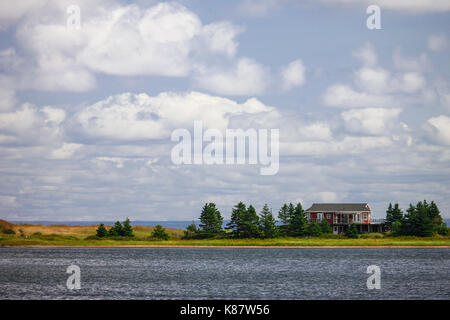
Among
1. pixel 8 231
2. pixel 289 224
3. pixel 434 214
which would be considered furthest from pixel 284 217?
pixel 8 231

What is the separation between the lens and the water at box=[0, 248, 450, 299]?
6700 cm

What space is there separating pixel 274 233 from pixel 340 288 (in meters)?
81.3

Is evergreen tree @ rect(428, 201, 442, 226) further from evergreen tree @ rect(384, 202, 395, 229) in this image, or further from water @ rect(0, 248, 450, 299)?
water @ rect(0, 248, 450, 299)

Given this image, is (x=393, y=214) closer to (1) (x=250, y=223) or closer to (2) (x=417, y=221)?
(2) (x=417, y=221)

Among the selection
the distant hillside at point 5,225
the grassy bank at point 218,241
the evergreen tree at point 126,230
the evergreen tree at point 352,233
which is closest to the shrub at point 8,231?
the distant hillside at point 5,225

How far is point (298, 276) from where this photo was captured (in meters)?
85.8

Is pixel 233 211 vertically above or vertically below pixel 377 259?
above

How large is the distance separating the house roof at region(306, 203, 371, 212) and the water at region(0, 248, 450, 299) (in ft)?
149

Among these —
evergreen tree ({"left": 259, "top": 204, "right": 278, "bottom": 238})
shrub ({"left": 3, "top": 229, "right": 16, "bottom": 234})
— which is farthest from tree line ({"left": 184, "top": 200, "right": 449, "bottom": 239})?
shrub ({"left": 3, "top": 229, "right": 16, "bottom": 234})

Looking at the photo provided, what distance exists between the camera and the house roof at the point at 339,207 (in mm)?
173625

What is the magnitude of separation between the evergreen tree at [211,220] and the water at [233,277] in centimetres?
2913

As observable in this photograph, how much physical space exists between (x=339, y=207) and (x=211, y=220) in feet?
133
